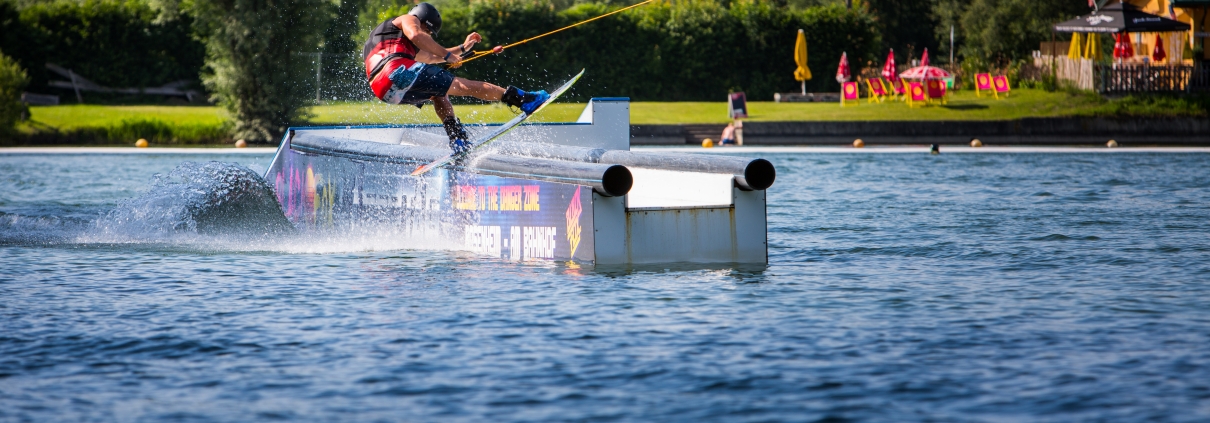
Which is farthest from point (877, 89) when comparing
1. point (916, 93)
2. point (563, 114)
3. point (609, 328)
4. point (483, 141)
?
point (609, 328)

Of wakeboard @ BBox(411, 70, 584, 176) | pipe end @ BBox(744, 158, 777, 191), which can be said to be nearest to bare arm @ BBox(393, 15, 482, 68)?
wakeboard @ BBox(411, 70, 584, 176)

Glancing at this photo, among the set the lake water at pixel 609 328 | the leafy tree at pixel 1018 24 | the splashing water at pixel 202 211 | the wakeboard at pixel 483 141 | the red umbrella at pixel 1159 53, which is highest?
the leafy tree at pixel 1018 24

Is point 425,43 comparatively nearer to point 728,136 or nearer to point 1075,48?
point 728,136

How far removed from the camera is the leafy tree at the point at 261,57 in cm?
2816

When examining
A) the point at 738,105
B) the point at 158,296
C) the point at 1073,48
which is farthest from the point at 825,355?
the point at 1073,48

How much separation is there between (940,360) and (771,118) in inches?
945

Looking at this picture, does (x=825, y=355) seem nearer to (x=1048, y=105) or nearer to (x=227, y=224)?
(x=227, y=224)

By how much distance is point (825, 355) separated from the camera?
634 centimetres

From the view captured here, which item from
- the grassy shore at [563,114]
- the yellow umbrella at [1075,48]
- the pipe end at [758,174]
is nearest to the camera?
the pipe end at [758,174]

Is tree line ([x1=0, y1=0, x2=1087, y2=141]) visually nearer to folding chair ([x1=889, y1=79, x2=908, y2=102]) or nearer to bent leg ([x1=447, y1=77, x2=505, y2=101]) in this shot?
folding chair ([x1=889, y1=79, x2=908, y2=102])

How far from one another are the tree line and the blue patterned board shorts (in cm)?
1880

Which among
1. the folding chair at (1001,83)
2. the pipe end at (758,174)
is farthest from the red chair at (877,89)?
the pipe end at (758,174)

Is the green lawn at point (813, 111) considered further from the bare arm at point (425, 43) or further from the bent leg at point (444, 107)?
the bare arm at point (425, 43)

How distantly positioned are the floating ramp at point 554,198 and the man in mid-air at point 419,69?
0.49 m
